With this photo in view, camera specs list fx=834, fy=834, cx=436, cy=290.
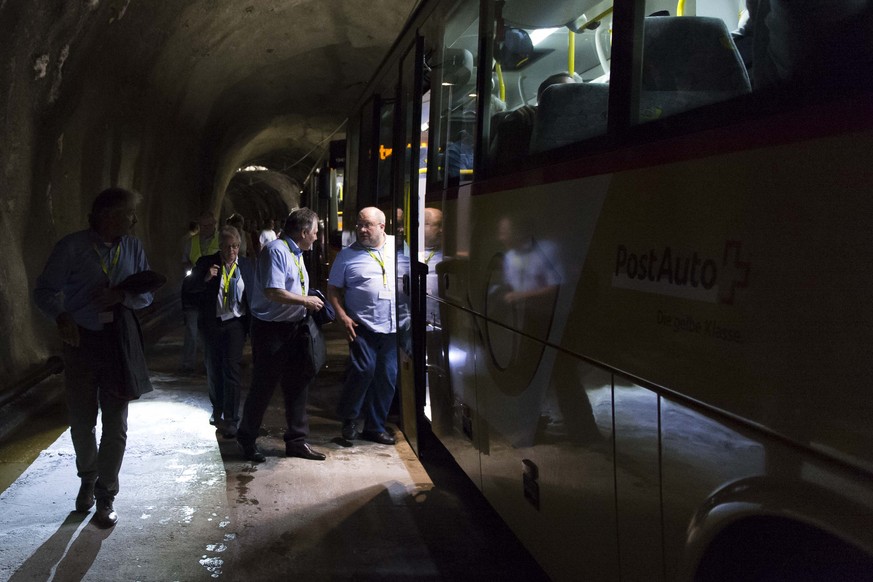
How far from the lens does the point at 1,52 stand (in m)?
7.00

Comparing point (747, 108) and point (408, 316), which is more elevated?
point (747, 108)

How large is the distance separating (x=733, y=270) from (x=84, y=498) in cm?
410

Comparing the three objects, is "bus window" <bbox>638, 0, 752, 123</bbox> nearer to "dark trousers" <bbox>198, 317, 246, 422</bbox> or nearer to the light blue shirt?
the light blue shirt

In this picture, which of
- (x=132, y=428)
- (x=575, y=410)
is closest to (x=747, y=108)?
(x=575, y=410)

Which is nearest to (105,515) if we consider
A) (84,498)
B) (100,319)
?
(84,498)

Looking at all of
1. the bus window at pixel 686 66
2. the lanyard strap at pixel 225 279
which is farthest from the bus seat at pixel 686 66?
the lanyard strap at pixel 225 279

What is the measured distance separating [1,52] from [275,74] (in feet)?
32.7

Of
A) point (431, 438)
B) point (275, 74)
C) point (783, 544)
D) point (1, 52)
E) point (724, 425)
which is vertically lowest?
point (431, 438)

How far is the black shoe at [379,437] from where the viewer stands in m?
6.57

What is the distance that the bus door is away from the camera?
5258 mm

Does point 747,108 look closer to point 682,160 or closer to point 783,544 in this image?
point 682,160

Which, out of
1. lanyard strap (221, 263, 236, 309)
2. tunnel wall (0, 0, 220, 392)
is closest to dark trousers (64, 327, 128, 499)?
lanyard strap (221, 263, 236, 309)

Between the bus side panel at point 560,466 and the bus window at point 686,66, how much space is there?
2.69ft

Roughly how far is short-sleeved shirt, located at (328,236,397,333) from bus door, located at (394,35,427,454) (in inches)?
10.7
